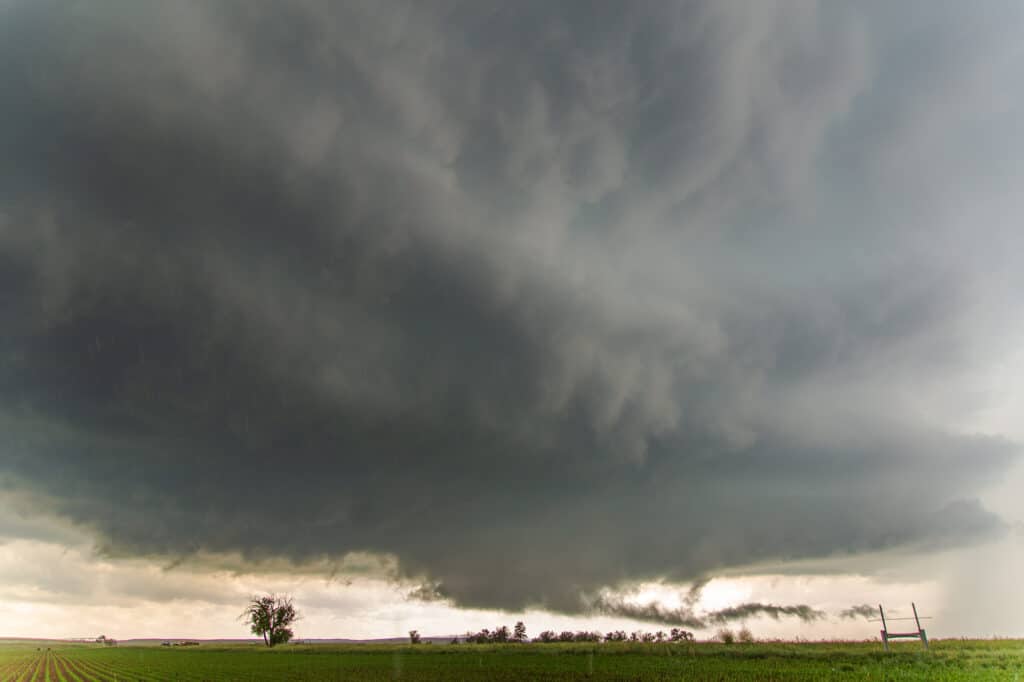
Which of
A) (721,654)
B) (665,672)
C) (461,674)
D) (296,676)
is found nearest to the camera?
(665,672)

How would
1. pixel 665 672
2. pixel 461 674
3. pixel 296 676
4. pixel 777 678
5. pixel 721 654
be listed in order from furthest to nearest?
pixel 721 654
pixel 296 676
pixel 461 674
pixel 665 672
pixel 777 678

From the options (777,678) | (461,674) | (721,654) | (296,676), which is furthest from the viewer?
(721,654)

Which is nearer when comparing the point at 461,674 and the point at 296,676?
the point at 461,674

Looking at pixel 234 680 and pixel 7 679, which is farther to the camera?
pixel 7 679

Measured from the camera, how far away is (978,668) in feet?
167

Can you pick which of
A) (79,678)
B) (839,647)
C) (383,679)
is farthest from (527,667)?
(79,678)

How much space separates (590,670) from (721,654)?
71.9ft

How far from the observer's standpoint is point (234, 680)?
68.8 meters

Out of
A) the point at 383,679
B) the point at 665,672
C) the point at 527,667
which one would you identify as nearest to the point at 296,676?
the point at 383,679

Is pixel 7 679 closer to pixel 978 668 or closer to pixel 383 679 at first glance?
pixel 383 679

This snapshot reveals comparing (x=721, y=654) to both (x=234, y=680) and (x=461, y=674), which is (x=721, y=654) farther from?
(x=234, y=680)

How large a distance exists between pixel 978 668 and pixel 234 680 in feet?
233

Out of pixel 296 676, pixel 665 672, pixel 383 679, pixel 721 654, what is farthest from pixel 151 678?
pixel 721 654

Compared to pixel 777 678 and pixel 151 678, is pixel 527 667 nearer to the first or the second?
pixel 777 678
